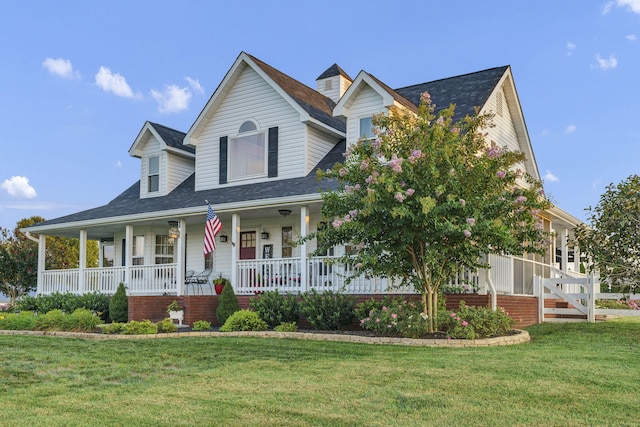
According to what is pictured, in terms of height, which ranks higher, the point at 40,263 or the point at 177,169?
the point at 177,169

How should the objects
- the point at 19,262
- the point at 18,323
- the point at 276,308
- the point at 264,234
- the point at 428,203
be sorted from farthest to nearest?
the point at 19,262 → the point at 264,234 → the point at 18,323 → the point at 276,308 → the point at 428,203

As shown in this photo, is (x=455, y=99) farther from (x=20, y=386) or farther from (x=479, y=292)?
(x=20, y=386)

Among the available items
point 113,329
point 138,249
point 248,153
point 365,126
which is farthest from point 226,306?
point 138,249

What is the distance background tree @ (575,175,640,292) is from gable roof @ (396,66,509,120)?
5.05 m

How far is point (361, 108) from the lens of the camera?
58.7ft

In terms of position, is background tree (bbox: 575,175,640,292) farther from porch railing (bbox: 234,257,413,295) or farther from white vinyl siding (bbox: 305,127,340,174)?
white vinyl siding (bbox: 305,127,340,174)

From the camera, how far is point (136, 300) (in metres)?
17.4

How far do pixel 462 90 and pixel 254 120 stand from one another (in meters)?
6.55

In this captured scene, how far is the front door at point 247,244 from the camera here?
65.8 feet

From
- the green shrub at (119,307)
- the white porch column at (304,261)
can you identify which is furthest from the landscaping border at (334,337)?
the green shrub at (119,307)

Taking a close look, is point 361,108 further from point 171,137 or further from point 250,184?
point 171,137

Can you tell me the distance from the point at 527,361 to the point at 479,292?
193 inches

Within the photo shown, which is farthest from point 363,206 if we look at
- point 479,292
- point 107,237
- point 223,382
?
point 107,237

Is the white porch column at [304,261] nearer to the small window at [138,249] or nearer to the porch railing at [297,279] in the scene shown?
the porch railing at [297,279]
